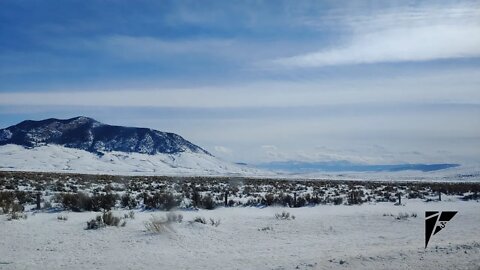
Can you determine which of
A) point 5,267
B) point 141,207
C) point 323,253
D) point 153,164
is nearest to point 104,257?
point 5,267

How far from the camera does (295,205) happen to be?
1107 inches

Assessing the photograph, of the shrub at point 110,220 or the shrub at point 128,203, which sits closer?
the shrub at point 110,220

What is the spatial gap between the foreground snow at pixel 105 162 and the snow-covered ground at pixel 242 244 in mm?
105221

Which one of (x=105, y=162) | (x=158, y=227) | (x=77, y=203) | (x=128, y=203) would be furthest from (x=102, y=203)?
(x=105, y=162)

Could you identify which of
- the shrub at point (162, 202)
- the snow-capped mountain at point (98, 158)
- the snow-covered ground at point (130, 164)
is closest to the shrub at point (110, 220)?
the shrub at point (162, 202)

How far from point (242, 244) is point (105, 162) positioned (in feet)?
488

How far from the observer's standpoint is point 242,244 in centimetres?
1506

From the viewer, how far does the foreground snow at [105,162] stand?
134 m

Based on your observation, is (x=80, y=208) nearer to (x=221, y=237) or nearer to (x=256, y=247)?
(x=221, y=237)

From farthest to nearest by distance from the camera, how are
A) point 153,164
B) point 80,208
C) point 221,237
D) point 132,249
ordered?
point 153,164 < point 80,208 < point 221,237 < point 132,249

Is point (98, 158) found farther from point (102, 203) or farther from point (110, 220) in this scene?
point (110, 220)

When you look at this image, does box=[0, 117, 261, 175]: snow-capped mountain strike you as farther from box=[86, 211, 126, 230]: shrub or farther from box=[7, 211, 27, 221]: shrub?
box=[86, 211, 126, 230]: shrub

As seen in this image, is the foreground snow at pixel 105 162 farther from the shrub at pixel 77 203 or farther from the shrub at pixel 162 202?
the shrub at pixel 77 203

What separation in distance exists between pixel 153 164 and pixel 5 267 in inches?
6286
